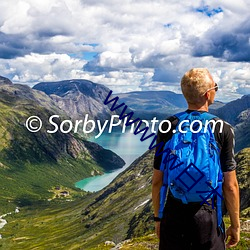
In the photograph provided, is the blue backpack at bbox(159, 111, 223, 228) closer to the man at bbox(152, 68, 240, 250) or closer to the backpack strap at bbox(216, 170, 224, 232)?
the backpack strap at bbox(216, 170, 224, 232)

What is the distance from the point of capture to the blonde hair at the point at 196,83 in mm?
10969

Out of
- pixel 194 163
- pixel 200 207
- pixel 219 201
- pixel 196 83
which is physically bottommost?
pixel 200 207

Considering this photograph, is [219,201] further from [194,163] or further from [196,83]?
[196,83]

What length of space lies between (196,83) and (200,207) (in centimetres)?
368

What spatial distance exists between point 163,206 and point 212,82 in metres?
4.20

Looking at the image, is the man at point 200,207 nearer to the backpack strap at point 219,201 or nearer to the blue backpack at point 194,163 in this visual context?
the backpack strap at point 219,201

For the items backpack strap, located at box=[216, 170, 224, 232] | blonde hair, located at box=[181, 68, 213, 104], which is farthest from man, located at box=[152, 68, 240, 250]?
backpack strap, located at box=[216, 170, 224, 232]

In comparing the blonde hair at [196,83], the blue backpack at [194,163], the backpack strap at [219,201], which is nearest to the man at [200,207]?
the blonde hair at [196,83]

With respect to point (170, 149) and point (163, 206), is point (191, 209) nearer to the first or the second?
point (163, 206)

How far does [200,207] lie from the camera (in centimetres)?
1076

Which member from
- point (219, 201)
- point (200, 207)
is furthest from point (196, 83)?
point (200, 207)

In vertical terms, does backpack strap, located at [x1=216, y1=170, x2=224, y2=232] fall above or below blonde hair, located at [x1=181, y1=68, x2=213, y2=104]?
below

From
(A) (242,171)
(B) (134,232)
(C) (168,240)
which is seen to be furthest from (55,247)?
(C) (168,240)

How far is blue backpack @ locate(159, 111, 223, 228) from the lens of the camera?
1021cm
